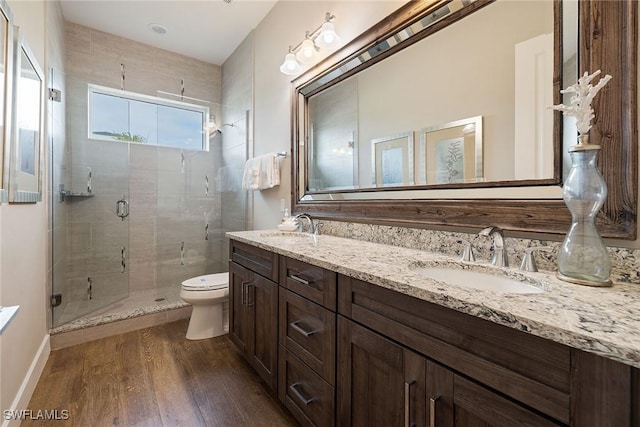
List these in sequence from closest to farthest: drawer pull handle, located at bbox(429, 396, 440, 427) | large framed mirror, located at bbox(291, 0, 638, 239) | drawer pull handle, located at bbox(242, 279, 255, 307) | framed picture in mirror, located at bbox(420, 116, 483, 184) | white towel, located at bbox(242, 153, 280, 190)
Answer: drawer pull handle, located at bbox(429, 396, 440, 427), large framed mirror, located at bbox(291, 0, 638, 239), framed picture in mirror, located at bbox(420, 116, 483, 184), drawer pull handle, located at bbox(242, 279, 255, 307), white towel, located at bbox(242, 153, 280, 190)

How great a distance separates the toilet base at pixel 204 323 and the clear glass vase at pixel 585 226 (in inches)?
88.7

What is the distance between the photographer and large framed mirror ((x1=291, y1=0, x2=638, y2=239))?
0.84 metres

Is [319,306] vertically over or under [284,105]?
under

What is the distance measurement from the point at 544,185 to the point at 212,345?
226 centimetres

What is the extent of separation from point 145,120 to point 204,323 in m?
2.27

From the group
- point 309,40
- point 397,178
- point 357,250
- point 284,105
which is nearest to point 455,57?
point 397,178

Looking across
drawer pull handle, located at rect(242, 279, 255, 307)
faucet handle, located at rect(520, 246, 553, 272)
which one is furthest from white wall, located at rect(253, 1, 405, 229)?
faucet handle, located at rect(520, 246, 553, 272)

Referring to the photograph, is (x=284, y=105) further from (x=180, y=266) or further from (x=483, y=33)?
(x=180, y=266)

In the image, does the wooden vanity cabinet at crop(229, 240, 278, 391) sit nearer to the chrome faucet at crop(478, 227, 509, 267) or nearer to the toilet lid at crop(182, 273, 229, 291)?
the toilet lid at crop(182, 273, 229, 291)

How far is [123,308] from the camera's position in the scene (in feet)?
8.55

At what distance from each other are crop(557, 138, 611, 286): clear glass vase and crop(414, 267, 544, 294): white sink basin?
0.11 m

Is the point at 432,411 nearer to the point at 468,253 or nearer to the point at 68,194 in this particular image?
the point at 468,253

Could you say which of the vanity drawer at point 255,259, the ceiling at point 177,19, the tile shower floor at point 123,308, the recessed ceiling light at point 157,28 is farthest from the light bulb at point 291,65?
the tile shower floor at point 123,308

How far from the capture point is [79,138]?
2721 millimetres
